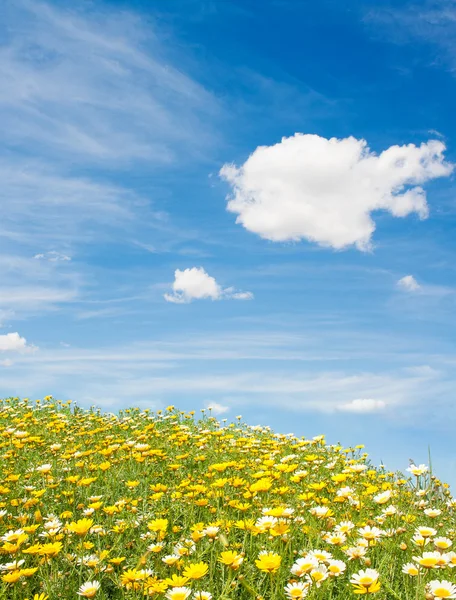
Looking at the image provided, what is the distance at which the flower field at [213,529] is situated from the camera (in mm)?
3699

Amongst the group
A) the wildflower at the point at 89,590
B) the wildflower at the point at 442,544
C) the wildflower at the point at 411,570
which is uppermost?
the wildflower at the point at 442,544

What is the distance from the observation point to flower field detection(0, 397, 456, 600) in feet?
12.1

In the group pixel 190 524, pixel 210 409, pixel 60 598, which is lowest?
pixel 60 598

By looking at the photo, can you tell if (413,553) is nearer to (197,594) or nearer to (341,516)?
(341,516)

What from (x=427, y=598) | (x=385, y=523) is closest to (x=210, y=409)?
(x=385, y=523)

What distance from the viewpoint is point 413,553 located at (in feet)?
14.8

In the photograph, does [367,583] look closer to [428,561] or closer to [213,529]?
[428,561]

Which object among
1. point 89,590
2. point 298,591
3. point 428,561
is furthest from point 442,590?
point 89,590

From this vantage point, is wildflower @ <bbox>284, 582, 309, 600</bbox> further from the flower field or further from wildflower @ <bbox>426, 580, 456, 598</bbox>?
wildflower @ <bbox>426, 580, 456, 598</bbox>

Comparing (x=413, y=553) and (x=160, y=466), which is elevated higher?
(x=160, y=466)

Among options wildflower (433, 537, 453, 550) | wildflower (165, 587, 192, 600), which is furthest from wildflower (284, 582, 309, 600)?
wildflower (433, 537, 453, 550)

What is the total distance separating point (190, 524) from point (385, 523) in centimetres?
178

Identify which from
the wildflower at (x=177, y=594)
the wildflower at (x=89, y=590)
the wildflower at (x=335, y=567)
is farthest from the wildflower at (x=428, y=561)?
the wildflower at (x=89, y=590)

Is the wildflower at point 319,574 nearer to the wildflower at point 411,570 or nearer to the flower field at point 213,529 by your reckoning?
the flower field at point 213,529
